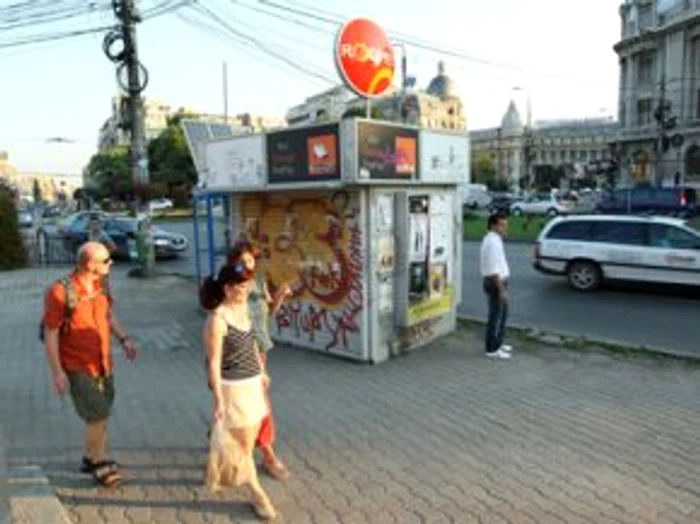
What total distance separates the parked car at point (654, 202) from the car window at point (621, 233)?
51.4 feet

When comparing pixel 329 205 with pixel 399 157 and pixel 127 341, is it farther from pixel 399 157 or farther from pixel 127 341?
pixel 127 341

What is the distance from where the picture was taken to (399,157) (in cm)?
713

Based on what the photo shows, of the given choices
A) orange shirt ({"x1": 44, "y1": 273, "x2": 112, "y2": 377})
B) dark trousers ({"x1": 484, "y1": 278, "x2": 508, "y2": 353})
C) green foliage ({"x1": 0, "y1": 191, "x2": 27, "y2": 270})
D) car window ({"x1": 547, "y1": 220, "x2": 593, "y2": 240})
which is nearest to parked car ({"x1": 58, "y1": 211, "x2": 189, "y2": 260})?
green foliage ({"x1": 0, "y1": 191, "x2": 27, "y2": 270})

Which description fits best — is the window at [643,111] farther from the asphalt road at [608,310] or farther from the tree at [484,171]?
the asphalt road at [608,310]

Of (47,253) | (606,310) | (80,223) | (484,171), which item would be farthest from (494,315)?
(484,171)

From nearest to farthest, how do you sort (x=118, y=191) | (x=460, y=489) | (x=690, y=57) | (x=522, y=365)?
(x=460, y=489)
(x=522, y=365)
(x=118, y=191)
(x=690, y=57)

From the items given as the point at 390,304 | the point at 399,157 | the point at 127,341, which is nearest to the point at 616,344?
the point at 390,304

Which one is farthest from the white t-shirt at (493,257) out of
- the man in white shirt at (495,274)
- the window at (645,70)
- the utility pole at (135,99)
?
the window at (645,70)

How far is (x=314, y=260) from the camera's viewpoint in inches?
295

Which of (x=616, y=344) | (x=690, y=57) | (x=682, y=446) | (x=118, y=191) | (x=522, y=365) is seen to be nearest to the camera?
(x=682, y=446)

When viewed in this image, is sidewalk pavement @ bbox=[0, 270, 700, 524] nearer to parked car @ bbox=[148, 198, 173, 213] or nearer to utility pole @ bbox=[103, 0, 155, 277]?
utility pole @ bbox=[103, 0, 155, 277]

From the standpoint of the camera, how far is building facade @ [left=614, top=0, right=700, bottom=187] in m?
57.5

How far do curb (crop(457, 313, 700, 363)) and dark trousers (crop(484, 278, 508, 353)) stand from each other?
100 centimetres

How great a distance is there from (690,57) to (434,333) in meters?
61.6
